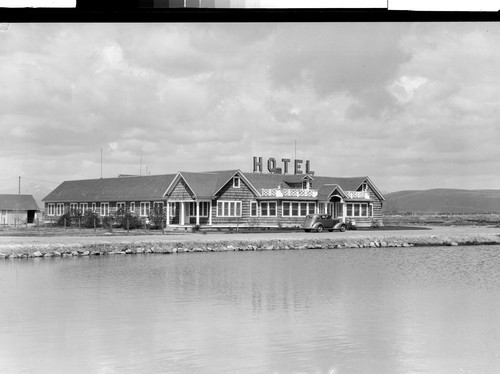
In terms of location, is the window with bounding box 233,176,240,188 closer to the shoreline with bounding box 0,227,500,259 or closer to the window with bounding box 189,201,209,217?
the window with bounding box 189,201,209,217

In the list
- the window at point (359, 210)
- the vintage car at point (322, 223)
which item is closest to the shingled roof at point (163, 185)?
the window at point (359, 210)

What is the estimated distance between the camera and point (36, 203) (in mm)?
29047

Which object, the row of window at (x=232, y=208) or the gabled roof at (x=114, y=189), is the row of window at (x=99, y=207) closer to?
the row of window at (x=232, y=208)

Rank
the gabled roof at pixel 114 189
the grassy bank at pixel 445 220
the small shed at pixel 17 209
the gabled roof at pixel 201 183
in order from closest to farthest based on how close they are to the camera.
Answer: the gabled roof at pixel 201 183
the gabled roof at pixel 114 189
the small shed at pixel 17 209
the grassy bank at pixel 445 220

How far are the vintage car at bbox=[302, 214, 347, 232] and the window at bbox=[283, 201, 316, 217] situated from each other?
1.38ft

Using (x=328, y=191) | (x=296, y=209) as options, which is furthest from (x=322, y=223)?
(x=328, y=191)

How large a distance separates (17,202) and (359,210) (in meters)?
13.7

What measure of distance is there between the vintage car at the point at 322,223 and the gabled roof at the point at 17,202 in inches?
433

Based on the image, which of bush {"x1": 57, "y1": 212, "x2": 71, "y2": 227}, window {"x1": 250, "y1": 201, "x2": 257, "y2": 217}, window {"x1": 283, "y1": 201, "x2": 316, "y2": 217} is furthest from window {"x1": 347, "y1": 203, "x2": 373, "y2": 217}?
bush {"x1": 57, "y1": 212, "x2": 71, "y2": 227}

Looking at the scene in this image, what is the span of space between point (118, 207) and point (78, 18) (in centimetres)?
2348

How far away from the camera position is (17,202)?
28.4m

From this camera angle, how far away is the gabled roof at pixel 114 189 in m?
26.4

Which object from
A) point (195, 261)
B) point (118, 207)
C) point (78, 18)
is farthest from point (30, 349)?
point (118, 207)

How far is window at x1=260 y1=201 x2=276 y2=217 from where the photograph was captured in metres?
27.0
